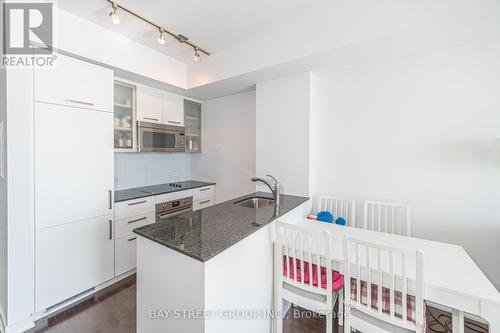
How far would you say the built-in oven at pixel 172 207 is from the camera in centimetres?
278

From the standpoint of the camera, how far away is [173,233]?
52.4 inches

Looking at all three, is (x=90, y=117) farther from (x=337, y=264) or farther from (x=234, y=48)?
(x=337, y=264)

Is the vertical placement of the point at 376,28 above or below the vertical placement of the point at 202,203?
above

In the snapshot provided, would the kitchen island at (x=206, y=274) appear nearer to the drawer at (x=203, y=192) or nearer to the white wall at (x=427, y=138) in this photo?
the white wall at (x=427, y=138)

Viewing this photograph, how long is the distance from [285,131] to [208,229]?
1.60 m

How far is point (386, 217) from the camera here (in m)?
2.09

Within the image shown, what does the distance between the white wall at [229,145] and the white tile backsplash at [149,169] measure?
1.00 ft

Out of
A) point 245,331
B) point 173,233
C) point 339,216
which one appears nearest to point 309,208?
point 339,216

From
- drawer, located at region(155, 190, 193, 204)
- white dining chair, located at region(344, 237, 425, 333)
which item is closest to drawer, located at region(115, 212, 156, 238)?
drawer, located at region(155, 190, 193, 204)

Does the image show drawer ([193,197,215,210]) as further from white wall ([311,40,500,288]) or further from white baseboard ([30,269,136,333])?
white wall ([311,40,500,288])

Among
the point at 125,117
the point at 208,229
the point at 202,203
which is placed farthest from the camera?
the point at 202,203

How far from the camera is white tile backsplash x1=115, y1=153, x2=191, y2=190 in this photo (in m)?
2.93

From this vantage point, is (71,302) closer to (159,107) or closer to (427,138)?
(159,107)

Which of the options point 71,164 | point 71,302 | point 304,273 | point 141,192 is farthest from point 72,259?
point 304,273
